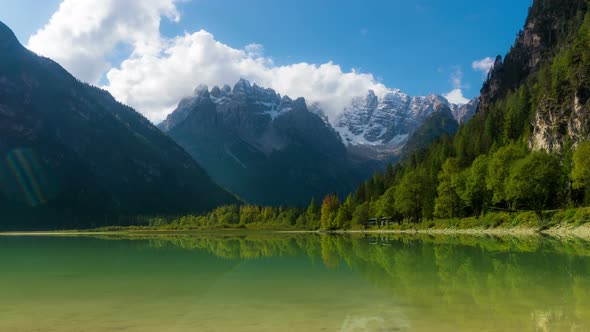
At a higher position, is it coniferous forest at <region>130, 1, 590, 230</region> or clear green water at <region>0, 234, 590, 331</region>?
coniferous forest at <region>130, 1, 590, 230</region>

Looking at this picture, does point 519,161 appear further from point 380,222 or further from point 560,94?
point 380,222

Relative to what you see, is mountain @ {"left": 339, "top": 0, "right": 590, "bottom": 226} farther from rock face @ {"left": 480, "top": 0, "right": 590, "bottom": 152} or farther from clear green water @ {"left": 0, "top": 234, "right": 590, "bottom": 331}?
clear green water @ {"left": 0, "top": 234, "right": 590, "bottom": 331}

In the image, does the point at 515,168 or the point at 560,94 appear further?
the point at 560,94

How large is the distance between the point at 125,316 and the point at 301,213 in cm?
17660

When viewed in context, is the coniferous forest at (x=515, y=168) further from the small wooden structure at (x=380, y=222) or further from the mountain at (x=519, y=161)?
the small wooden structure at (x=380, y=222)

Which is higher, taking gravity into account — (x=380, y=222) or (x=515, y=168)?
(x=515, y=168)

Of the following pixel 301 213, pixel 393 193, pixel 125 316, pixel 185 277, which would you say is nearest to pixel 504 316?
pixel 125 316

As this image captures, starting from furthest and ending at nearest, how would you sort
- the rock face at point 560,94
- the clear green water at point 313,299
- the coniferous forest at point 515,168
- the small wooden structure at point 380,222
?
1. the small wooden structure at point 380,222
2. the rock face at point 560,94
3. the coniferous forest at point 515,168
4. the clear green water at point 313,299

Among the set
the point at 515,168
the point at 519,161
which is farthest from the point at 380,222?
the point at 515,168

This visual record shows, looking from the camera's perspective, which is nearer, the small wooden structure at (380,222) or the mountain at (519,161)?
the mountain at (519,161)

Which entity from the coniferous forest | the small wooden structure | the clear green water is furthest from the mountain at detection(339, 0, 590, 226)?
the clear green water

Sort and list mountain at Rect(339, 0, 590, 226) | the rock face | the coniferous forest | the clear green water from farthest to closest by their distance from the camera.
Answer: the rock face < mountain at Rect(339, 0, 590, 226) < the coniferous forest < the clear green water

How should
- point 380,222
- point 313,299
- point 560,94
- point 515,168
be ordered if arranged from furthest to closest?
point 380,222 < point 560,94 < point 515,168 < point 313,299

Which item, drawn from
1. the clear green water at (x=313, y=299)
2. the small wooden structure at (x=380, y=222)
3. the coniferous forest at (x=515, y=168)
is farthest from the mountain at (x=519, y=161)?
the clear green water at (x=313, y=299)
